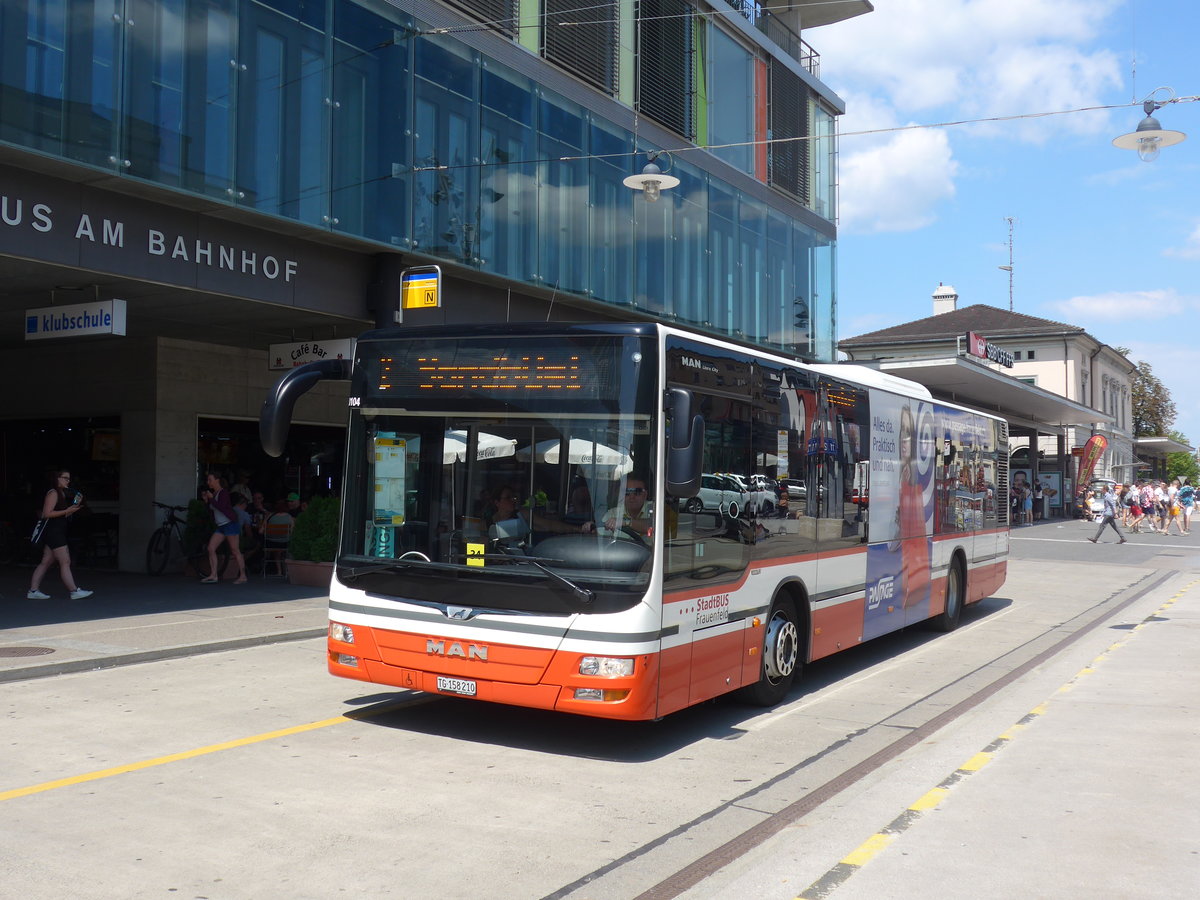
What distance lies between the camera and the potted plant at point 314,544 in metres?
16.8

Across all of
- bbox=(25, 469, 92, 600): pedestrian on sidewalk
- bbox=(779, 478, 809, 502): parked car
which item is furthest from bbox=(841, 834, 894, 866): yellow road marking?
bbox=(25, 469, 92, 600): pedestrian on sidewalk

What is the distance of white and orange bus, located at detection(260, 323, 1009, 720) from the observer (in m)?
6.96

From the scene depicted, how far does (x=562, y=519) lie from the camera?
23.2 ft

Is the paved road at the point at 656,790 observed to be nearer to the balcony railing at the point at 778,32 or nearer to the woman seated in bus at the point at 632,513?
the woman seated in bus at the point at 632,513

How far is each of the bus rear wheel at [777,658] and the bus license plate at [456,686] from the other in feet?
8.19

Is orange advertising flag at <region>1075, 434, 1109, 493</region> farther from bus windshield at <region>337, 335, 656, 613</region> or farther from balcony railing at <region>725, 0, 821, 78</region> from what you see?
bus windshield at <region>337, 335, 656, 613</region>

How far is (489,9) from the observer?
18734mm

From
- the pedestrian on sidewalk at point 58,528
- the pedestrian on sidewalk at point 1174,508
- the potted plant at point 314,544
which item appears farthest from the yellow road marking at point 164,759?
the pedestrian on sidewalk at point 1174,508

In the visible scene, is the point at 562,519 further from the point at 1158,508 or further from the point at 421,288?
the point at 1158,508

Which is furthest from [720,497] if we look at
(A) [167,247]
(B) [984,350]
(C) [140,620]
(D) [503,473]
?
(B) [984,350]

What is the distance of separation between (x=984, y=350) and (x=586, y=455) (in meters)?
51.4

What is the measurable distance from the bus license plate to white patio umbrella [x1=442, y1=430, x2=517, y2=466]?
4.69 ft

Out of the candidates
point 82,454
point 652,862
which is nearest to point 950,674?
point 652,862

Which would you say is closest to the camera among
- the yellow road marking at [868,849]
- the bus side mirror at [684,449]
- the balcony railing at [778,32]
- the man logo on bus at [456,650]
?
the yellow road marking at [868,849]
